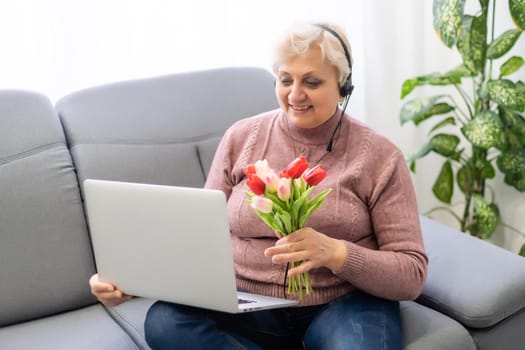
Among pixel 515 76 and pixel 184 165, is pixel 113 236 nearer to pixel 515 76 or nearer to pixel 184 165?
pixel 184 165

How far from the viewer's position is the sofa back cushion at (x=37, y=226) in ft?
6.05

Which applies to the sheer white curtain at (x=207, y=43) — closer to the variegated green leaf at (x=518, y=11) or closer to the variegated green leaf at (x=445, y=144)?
the variegated green leaf at (x=445, y=144)

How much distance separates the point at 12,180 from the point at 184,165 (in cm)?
46

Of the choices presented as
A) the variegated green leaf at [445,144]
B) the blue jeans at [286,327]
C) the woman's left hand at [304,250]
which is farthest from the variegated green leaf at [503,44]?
the woman's left hand at [304,250]

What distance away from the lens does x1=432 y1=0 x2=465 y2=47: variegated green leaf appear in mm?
2259

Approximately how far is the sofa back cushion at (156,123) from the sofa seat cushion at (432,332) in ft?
2.40

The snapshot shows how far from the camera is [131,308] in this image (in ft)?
6.23

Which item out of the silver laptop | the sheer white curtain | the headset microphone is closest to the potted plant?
the sheer white curtain

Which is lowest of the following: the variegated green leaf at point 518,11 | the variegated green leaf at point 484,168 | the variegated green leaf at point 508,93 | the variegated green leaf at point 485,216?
the variegated green leaf at point 485,216

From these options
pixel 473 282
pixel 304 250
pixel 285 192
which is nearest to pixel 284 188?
pixel 285 192

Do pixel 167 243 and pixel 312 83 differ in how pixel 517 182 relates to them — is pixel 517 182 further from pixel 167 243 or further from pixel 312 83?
pixel 167 243

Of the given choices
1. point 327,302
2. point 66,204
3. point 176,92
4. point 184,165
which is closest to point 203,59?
point 176,92

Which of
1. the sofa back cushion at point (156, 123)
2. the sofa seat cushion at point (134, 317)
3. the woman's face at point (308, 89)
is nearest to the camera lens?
the woman's face at point (308, 89)

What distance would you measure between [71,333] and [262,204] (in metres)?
0.72
